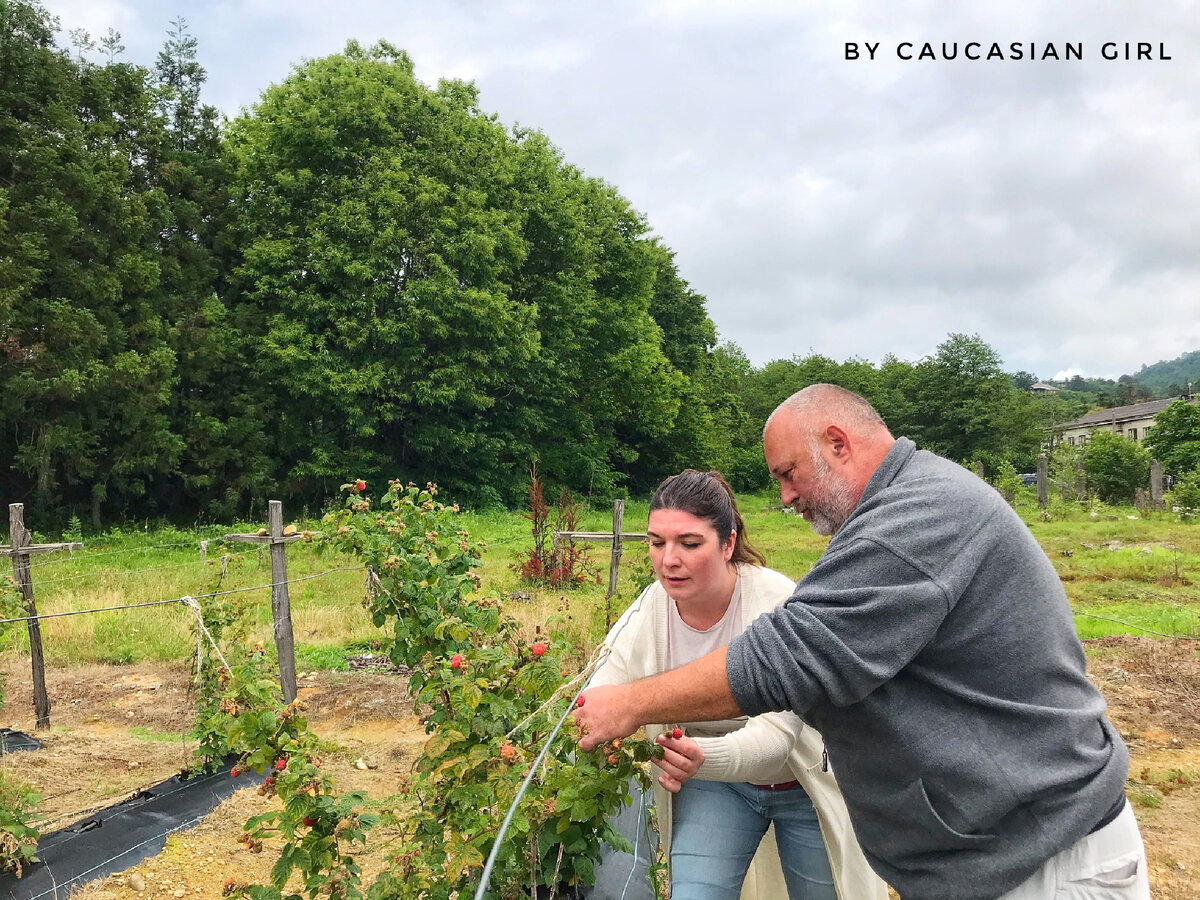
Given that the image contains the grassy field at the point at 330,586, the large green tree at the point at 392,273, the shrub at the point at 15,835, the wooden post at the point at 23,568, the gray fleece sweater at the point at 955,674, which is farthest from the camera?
the large green tree at the point at 392,273

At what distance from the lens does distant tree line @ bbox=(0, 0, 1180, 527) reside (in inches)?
703

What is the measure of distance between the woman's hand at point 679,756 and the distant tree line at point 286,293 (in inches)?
730

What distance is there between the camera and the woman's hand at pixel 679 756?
7.27 feet

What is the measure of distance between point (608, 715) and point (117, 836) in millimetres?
4308

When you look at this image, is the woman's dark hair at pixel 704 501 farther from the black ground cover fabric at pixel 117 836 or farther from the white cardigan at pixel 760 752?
the black ground cover fabric at pixel 117 836

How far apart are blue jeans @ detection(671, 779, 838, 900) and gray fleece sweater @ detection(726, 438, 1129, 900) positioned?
34.7 inches

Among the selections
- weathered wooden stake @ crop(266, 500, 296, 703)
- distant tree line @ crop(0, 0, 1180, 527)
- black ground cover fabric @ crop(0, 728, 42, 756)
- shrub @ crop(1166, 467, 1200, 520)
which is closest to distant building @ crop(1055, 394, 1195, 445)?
shrub @ crop(1166, 467, 1200, 520)

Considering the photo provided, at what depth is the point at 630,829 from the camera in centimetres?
466

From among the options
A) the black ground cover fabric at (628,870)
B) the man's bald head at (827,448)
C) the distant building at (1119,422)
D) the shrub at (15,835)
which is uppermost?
the distant building at (1119,422)

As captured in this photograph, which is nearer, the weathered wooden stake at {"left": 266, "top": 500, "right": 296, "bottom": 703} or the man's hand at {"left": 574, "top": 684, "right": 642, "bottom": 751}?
the man's hand at {"left": 574, "top": 684, "right": 642, "bottom": 751}

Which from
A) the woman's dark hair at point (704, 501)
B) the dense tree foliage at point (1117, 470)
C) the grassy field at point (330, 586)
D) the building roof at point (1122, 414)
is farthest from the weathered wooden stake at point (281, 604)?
the building roof at point (1122, 414)

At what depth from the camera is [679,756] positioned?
2230 millimetres

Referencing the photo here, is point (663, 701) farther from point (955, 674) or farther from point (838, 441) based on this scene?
point (838, 441)

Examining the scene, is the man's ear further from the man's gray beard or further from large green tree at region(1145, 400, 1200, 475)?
large green tree at region(1145, 400, 1200, 475)
